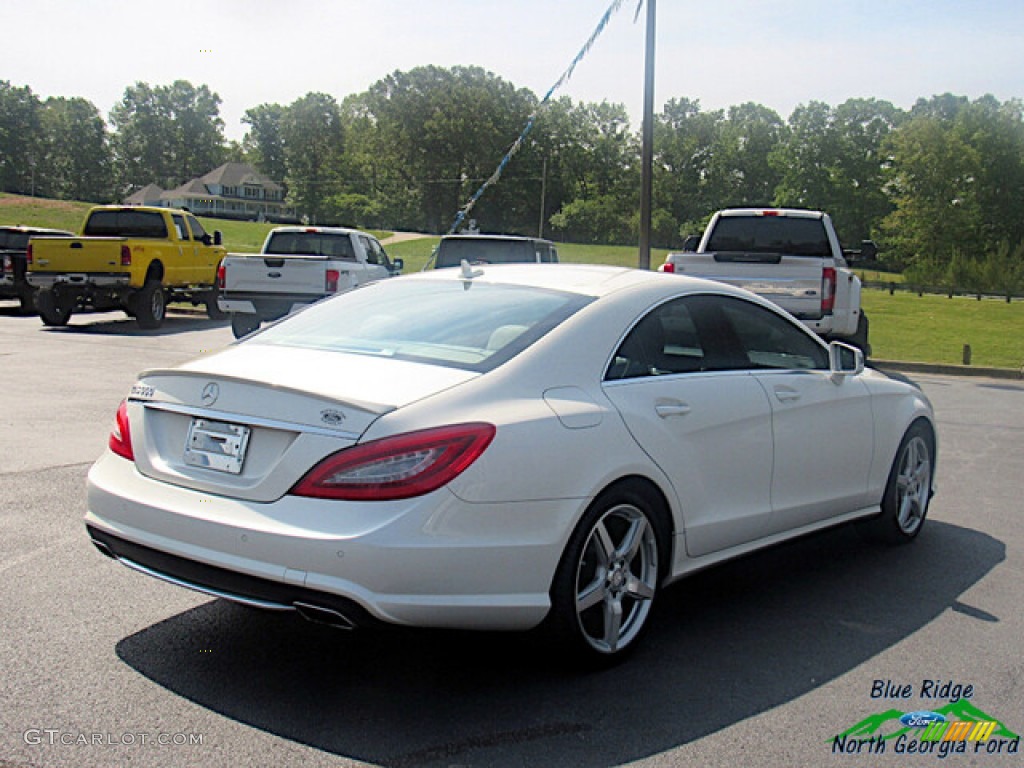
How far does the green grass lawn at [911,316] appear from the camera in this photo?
21.2m

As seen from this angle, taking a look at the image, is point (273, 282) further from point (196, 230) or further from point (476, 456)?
point (476, 456)

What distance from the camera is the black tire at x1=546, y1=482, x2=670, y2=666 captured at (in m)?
3.85

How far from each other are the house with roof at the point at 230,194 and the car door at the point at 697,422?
131047 millimetres

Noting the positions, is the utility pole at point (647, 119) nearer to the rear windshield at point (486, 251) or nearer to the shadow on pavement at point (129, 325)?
the rear windshield at point (486, 251)

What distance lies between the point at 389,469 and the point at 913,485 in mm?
3849

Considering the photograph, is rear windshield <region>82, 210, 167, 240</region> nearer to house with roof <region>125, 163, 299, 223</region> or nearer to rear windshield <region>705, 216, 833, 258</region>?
rear windshield <region>705, 216, 833, 258</region>

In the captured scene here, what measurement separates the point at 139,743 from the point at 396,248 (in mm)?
74564

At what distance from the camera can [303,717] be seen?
11.8ft

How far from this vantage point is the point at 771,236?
638 inches

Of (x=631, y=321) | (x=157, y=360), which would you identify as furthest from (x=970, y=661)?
(x=157, y=360)

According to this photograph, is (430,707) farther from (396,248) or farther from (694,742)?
(396,248)

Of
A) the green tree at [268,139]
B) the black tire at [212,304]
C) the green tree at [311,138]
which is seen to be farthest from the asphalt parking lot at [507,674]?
the green tree at [268,139]

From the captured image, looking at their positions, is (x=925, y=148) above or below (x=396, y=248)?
above

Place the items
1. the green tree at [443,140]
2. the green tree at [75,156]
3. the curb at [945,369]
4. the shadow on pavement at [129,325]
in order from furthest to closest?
the green tree at [75,156], the green tree at [443,140], the shadow on pavement at [129,325], the curb at [945,369]
